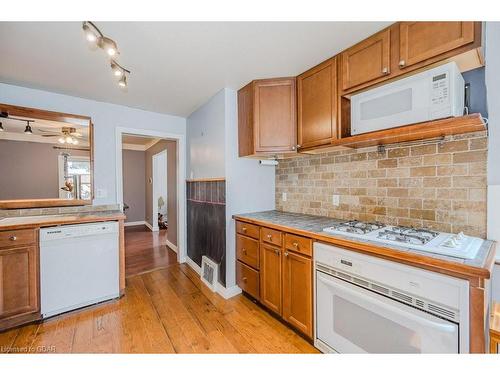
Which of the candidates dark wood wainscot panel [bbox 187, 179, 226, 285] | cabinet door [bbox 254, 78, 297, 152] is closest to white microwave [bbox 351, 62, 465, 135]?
cabinet door [bbox 254, 78, 297, 152]

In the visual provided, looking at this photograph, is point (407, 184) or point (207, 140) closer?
A: point (407, 184)

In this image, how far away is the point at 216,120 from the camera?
105 inches

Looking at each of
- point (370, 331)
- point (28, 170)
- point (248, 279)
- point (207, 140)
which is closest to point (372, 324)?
point (370, 331)

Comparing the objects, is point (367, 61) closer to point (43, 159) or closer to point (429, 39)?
point (429, 39)

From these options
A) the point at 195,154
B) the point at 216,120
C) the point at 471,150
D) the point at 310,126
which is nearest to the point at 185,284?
the point at 195,154

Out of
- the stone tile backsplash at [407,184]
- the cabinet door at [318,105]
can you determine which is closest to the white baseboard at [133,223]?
the stone tile backsplash at [407,184]

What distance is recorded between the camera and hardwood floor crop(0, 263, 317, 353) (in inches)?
66.5

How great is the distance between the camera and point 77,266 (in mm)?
2152

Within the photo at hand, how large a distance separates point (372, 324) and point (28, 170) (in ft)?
11.8

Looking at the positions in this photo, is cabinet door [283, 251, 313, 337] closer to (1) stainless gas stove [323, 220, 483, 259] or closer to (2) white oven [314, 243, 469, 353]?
(2) white oven [314, 243, 469, 353]

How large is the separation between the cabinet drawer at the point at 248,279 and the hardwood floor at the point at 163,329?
0.15 meters

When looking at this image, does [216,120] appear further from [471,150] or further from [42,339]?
[42,339]

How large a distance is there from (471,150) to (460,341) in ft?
3.60

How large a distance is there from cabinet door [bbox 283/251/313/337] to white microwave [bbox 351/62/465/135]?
1.07 metres
